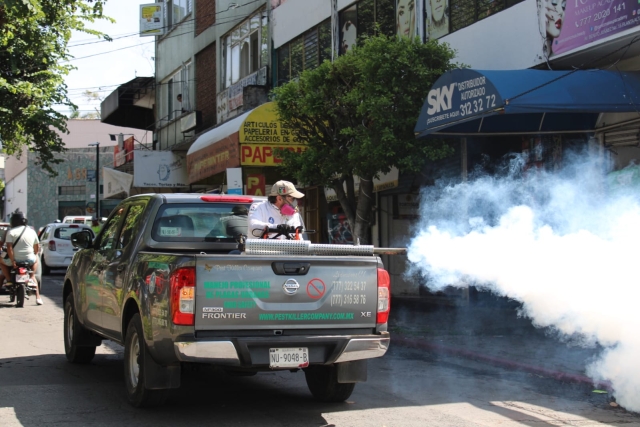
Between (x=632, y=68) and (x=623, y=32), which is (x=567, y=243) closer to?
(x=623, y=32)

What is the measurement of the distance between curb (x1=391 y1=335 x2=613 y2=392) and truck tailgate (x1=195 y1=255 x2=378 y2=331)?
9.64 feet

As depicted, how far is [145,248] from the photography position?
6973 mm

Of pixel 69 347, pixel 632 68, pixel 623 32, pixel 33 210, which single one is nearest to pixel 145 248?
pixel 69 347

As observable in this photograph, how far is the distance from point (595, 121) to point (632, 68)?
106cm

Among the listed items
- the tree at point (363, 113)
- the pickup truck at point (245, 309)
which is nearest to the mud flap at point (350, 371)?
the pickup truck at point (245, 309)

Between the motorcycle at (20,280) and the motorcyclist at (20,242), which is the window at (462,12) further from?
the motorcycle at (20,280)

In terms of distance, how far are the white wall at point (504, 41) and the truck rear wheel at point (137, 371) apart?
8471mm

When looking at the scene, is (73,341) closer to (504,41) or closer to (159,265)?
(159,265)

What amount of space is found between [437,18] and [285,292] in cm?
1110

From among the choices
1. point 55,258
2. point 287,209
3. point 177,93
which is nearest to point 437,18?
point 287,209

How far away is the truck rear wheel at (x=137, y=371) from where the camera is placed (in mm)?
6300

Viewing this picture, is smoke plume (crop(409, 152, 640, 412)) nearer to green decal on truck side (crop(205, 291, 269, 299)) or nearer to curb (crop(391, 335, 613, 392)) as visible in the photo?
curb (crop(391, 335, 613, 392))

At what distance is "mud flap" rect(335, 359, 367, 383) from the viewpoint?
655cm

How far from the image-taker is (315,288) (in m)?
6.21
